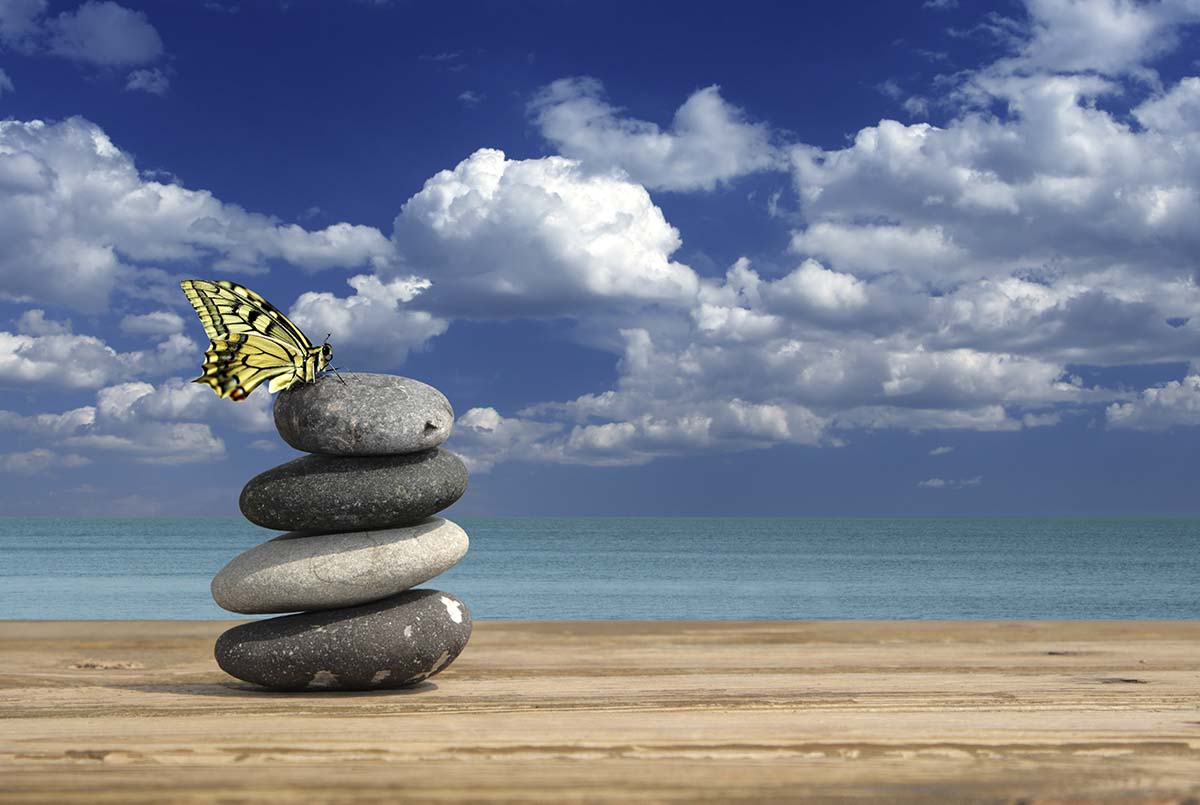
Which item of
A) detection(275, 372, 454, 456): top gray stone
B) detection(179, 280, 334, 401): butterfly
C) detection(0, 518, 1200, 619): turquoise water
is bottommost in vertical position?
detection(0, 518, 1200, 619): turquoise water

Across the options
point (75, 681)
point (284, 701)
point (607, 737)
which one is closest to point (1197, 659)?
point (607, 737)

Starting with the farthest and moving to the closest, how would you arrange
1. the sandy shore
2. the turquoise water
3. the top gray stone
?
the turquoise water < the top gray stone < the sandy shore

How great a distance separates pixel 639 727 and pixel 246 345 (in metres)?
4.59

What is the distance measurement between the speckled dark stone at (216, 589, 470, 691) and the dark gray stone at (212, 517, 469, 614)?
170mm

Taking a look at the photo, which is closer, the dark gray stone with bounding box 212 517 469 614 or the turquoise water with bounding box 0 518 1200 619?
the dark gray stone with bounding box 212 517 469 614

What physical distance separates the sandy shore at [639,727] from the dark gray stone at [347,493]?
135cm

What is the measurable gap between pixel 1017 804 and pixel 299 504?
5956 mm

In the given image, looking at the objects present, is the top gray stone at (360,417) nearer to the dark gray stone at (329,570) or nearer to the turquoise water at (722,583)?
the dark gray stone at (329,570)

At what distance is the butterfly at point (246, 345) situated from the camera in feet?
Result: 27.7

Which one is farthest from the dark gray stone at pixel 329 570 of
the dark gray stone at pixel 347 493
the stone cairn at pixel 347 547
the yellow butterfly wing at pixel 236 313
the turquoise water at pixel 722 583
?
the turquoise water at pixel 722 583

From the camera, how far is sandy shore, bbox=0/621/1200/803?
13.6 ft

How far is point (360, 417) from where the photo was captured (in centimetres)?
830

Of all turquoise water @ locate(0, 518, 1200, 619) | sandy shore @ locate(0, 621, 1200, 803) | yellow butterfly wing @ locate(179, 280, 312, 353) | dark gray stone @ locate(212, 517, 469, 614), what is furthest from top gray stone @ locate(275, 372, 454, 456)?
turquoise water @ locate(0, 518, 1200, 619)

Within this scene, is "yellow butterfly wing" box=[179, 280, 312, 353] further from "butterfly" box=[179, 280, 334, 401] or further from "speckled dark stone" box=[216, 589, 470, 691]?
"speckled dark stone" box=[216, 589, 470, 691]
